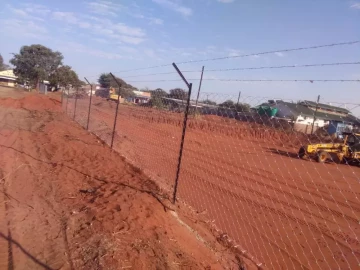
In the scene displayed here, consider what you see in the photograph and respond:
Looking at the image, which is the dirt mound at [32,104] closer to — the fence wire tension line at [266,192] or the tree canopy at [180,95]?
the fence wire tension line at [266,192]

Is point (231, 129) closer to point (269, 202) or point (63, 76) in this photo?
point (269, 202)

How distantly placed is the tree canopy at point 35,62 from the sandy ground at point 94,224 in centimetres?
5597

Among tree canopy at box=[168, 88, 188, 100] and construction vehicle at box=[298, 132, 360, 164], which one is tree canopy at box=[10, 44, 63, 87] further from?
construction vehicle at box=[298, 132, 360, 164]

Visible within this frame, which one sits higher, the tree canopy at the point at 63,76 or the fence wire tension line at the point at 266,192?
the tree canopy at the point at 63,76

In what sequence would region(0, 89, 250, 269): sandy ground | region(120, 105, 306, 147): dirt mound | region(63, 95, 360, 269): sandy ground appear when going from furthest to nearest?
region(120, 105, 306, 147): dirt mound
region(63, 95, 360, 269): sandy ground
region(0, 89, 250, 269): sandy ground

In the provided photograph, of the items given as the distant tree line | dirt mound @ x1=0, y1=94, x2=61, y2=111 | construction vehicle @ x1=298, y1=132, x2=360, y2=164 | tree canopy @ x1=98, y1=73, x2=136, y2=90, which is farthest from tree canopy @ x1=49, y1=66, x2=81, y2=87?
construction vehicle @ x1=298, y1=132, x2=360, y2=164

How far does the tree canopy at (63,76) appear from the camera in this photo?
187 ft

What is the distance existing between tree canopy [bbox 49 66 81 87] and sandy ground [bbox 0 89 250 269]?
52.0m

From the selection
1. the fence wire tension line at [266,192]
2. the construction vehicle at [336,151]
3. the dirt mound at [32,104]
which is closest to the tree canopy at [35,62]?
the dirt mound at [32,104]

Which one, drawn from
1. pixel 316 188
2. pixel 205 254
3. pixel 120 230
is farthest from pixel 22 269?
pixel 316 188

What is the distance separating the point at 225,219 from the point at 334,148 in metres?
13.3

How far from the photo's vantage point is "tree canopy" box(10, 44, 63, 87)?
57875 millimetres

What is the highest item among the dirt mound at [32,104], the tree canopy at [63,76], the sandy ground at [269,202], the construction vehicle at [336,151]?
the tree canopy at [63,76]

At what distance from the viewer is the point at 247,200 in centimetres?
805
